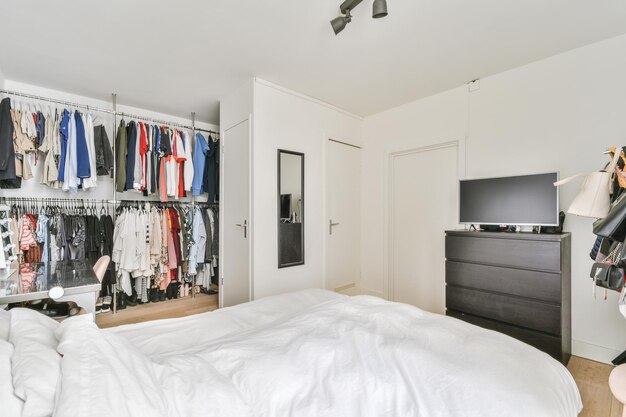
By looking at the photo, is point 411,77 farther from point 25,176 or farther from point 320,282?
point 25,176

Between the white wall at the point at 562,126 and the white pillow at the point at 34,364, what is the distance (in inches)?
119

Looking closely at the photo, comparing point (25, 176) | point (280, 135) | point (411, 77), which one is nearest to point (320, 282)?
point (280, 135)

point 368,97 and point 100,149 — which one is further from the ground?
point 368,97

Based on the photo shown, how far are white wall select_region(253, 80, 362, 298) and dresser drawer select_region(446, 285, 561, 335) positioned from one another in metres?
1.38

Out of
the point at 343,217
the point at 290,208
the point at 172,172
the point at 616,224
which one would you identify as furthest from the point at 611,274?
the point at 172,172

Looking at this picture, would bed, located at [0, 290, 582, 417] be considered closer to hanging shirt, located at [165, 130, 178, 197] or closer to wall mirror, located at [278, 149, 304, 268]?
wall mirror, located at [278, 149, 304, 268]

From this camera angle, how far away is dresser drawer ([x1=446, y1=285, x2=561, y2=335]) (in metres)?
1.95

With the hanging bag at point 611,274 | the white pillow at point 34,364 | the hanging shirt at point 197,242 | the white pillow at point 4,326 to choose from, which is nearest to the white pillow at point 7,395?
the white pillow at point 34,364

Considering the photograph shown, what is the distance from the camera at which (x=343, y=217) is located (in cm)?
355

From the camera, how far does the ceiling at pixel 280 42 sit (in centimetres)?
181

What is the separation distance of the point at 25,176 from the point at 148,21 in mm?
1924

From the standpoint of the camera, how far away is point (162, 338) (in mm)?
1293

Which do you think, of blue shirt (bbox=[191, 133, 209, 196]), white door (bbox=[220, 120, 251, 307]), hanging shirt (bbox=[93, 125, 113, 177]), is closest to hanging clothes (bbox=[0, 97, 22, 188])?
hanging shirt (bbox=[93, 125, 113, 177])

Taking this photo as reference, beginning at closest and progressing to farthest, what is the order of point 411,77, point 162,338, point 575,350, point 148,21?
point 162,338 < point 148,21 < point 575,350 < point 411,77
